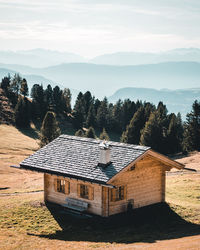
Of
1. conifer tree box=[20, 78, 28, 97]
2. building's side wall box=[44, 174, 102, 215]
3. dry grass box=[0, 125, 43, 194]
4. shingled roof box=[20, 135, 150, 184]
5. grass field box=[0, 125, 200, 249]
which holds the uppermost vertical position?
conifer tree box=[20, 78, 28, 97]

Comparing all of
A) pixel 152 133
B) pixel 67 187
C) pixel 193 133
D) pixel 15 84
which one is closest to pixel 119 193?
pixel 67 187

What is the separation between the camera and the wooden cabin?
971 inches

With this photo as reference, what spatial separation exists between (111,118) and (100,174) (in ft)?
391

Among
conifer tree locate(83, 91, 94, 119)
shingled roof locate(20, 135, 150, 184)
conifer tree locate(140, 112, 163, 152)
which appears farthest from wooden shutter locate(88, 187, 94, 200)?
conifer tree locate(83, 91, 94, 119)

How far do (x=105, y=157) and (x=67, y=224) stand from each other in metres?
5.44

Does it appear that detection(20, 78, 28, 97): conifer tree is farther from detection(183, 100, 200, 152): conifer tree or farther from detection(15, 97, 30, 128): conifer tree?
detection(183, 100, 200, 152): conifer tree

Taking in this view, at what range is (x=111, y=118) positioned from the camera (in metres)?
143

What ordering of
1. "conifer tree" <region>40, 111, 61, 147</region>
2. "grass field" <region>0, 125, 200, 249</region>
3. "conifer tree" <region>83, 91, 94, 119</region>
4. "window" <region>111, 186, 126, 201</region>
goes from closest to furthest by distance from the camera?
1. "grass field" <region>0, 125, 200, 249</region>
2. "window" <region>111, 186, 126, 201</region>
3. "conifer tree" <region>40, 111, 61, 147</region>
4. "conifer tree" <region>83, 91, 94, 119</region>

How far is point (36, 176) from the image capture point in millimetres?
52562

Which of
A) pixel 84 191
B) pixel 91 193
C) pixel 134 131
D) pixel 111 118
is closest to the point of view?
pixel 91 193

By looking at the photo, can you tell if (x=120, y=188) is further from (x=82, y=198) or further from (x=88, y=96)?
(x=88, y=96)

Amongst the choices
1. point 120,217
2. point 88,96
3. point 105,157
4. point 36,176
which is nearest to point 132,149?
point 105,157

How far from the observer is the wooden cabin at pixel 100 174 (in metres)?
24.7

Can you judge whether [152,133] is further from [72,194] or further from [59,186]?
[72,194]
